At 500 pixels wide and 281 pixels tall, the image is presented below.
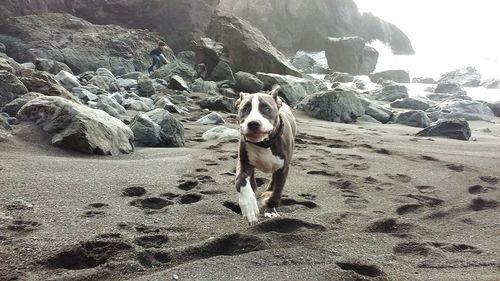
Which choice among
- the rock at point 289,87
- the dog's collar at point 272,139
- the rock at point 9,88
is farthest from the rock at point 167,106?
the dog's collar at point 272,139

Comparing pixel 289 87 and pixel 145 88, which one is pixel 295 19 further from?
pixel 145 88

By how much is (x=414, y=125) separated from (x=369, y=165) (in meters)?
6.24

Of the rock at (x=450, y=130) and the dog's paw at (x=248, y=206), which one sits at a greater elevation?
the rock at (x=450, y=130)

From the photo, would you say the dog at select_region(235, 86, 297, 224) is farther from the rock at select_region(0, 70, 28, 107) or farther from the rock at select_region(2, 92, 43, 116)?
the rock at select_region(0, 70, 28, 107)

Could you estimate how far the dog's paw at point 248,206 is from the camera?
4.02m

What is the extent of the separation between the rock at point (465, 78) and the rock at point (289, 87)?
1538 centimetres

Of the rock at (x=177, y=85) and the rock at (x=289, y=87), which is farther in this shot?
the rock at (x=177, y=85)

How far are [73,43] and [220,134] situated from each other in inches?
556

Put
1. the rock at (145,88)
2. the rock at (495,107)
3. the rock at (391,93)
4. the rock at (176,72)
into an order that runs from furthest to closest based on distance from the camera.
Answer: the rock at (391,93) → the rock at (176,72) → the rock at (495,107) → the rock at (145,88)

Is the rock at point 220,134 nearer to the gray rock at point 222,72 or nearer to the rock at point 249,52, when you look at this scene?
the gray rock at point 222,72

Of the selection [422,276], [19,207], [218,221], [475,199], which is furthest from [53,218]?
[475,199]

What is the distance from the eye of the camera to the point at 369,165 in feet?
21.8

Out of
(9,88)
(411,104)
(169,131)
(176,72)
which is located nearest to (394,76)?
(411,104)

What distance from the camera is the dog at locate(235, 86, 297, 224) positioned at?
415cm
